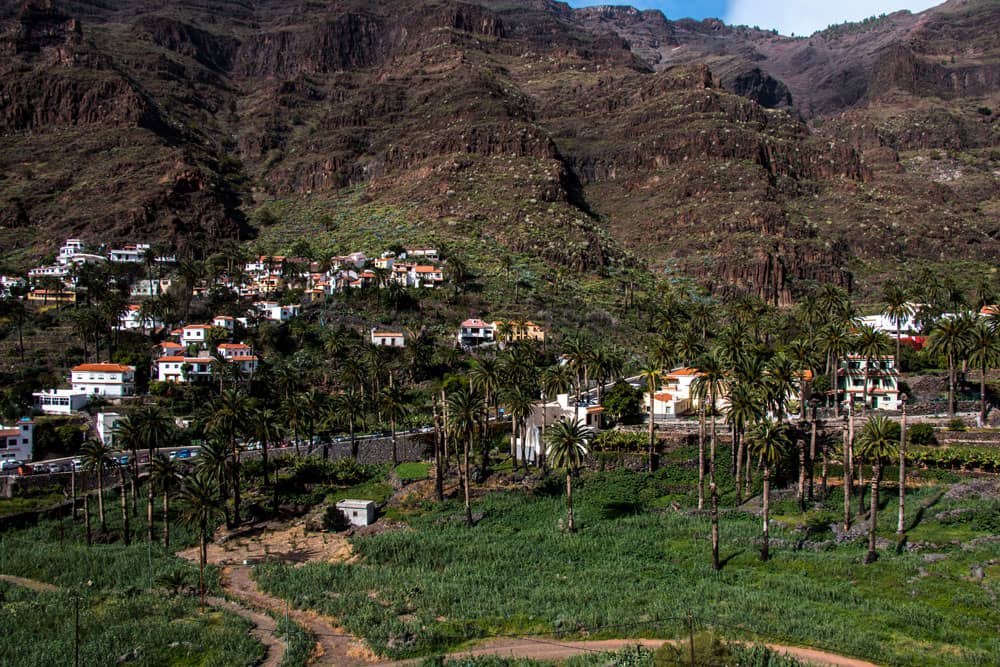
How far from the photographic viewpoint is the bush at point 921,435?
5509cm

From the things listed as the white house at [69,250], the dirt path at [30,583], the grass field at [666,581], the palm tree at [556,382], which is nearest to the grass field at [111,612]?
the dirt path at [30,583]

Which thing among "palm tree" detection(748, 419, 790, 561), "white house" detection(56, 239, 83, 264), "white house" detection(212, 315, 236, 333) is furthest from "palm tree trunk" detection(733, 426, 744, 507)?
"white house" detection(56, 239, 83, 264)

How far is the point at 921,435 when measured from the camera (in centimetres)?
5519

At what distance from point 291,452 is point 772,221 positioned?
122397mm

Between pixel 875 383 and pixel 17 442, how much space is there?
3112 inches

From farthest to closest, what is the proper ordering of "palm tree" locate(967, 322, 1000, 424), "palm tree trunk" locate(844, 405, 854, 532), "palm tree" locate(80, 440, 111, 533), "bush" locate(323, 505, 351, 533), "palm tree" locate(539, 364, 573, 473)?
"palm tree" locate(539, 364, 573, 473) < "palm tree" locate(967, 322, 1000, 424) < "palm tree" locate(80, 440, 111, 533) < "bush" locate(323, 505, 351, 533) < "palm tree trunk" locate(844, 405, 854, 532)

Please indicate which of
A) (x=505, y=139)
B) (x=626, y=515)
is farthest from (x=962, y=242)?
(x=626, y=515)

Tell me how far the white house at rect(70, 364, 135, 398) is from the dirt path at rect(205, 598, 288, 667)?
51.8 m

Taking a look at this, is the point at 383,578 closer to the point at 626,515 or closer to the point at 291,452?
the point at 626,515

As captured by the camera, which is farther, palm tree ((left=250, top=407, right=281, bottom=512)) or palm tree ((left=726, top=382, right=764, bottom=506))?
palm tree ((left=250, top=407, right=281, bottom=512))

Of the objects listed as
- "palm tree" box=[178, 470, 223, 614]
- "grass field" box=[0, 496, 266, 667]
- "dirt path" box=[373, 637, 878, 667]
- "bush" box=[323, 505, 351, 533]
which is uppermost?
"palm tree" box=[178, 470, 223, 614]

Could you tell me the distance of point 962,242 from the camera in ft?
528

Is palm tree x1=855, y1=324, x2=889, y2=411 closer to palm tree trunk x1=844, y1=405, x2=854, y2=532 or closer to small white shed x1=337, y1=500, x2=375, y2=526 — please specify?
palm tree trunk x1=844, y1=405, x2=854, y2=532

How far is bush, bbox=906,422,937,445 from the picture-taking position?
55.1 m
